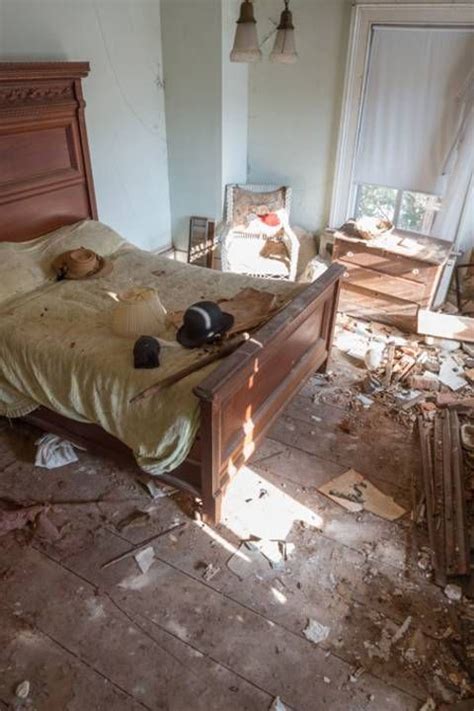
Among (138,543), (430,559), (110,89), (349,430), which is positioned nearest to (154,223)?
(110,89)

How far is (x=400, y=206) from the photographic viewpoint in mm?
4148

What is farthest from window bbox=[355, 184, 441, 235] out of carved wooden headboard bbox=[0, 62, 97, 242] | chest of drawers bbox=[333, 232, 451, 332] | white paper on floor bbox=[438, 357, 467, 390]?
carved wooden headboard bbox=[0, 62, 97, 242]

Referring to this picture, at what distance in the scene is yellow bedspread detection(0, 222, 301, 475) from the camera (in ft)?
6.77

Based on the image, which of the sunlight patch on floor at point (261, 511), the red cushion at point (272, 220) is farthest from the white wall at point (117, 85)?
the sunlight patch on floor at point (261, 511)

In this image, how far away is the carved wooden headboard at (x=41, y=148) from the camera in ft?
9.53

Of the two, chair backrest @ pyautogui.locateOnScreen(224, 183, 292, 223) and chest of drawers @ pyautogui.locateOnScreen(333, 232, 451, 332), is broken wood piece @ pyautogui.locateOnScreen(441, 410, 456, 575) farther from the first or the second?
chair backrest @ pyautogui.locateOnScreen(224, 183, 292, 223)

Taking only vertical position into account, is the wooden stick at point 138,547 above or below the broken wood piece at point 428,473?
below

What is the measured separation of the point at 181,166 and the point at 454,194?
89.2 inches

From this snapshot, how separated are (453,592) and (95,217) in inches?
127

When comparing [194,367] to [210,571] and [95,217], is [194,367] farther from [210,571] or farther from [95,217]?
[95,217]

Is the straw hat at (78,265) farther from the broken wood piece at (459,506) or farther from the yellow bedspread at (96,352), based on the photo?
the broken wood piece at (459,506)

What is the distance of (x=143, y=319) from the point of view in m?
2.39

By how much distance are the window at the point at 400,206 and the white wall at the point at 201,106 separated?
1.14m

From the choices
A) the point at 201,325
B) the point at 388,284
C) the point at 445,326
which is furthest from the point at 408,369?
the point at 201,325
